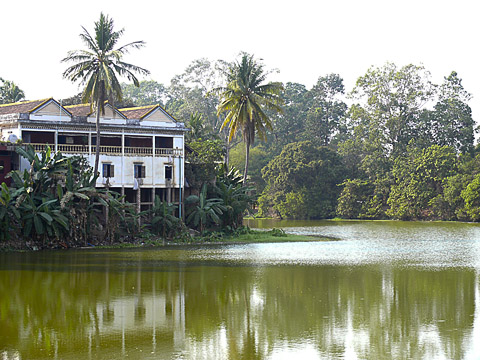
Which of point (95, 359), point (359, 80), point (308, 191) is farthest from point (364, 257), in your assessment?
point (359, 80)

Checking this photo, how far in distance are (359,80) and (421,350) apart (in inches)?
2694

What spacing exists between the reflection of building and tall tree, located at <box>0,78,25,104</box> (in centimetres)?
1744

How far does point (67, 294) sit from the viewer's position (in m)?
21.4

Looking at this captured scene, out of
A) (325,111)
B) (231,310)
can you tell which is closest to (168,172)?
(231,310)

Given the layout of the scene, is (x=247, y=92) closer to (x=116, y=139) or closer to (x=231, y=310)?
(x=116, y=139)

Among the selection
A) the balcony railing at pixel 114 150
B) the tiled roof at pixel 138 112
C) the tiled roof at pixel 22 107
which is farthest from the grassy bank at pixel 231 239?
the tiled roof at pixel 22 107

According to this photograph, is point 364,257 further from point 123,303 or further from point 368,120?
point 368,120

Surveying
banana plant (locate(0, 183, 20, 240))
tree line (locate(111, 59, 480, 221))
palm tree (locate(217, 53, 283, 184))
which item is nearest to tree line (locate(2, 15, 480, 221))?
tree line (locate(111, 59, 480, 221))

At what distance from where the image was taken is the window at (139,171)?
4200 centimetres

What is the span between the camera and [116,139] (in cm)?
4456

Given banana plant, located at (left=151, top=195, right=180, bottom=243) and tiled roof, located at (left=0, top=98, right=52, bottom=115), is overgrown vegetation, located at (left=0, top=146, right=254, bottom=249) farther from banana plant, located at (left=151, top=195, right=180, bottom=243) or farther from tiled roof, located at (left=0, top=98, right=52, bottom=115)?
tiled roof, located at (left=0, top=98, right=52, bottom=115)

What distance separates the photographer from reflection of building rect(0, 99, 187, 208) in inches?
1575

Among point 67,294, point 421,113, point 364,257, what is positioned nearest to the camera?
point 67,294

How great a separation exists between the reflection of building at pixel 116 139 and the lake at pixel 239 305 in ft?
28.3
